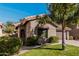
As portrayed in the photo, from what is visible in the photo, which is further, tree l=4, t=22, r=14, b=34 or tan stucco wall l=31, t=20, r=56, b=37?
tan stucco wall l=31, t=20, r=56, b=37

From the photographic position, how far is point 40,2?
36.3 feet

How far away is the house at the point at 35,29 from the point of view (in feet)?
47.3

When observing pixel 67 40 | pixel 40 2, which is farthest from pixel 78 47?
pixel 40 2

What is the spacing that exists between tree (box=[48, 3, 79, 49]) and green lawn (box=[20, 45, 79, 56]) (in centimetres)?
42

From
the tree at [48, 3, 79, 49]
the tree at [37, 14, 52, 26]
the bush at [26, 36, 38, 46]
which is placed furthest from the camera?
the bush at [26, 36, 38, 46]

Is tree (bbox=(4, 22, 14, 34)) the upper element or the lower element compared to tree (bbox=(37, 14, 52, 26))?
lower

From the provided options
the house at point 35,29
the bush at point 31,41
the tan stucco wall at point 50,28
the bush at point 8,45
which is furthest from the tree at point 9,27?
the bush at point 8,45

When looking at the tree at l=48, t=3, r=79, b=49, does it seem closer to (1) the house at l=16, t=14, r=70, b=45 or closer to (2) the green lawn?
(2) the green lawn

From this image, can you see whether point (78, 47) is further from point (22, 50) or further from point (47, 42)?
point (22, 50)

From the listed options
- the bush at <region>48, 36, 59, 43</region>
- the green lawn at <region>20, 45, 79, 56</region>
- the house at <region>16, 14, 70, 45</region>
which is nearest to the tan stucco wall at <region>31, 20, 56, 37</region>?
the house at <region>16, 14, 70, 45</region>

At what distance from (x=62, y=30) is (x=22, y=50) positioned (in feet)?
9.01

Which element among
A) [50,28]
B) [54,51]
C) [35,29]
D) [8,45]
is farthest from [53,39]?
[8,45]

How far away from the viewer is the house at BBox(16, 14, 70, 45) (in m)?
14.4

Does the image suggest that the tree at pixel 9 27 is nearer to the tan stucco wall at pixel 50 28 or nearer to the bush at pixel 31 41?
the bush at pixel 31 41
